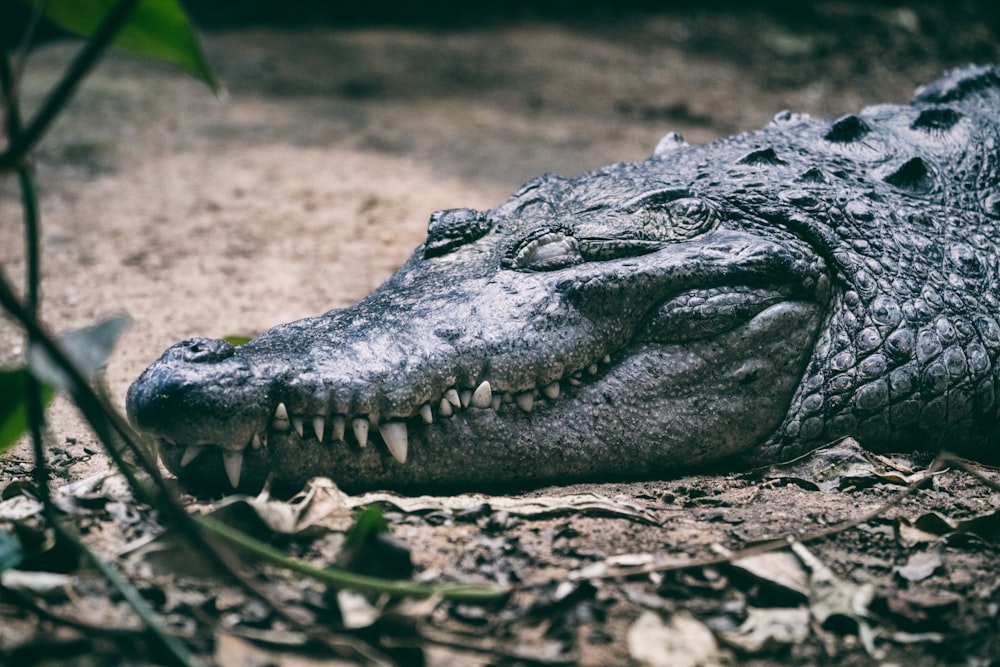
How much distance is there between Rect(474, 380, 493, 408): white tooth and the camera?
2.56m

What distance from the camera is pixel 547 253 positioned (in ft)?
9.36

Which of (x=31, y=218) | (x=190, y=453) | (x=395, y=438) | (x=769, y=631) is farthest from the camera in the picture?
(x=395, y=438)

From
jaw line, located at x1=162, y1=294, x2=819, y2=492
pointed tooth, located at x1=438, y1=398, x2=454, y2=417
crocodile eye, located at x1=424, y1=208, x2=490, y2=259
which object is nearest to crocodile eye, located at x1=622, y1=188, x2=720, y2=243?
jaw line, located at x1=162, y1=294, x2=819, y2=492

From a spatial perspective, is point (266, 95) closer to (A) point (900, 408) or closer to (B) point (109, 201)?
(B) point (109, 201)

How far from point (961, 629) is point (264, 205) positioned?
4945mm

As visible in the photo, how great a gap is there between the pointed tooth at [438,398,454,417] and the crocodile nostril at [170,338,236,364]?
23.7 inches

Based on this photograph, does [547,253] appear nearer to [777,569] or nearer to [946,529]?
[777,569]

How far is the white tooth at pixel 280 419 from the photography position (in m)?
2.35

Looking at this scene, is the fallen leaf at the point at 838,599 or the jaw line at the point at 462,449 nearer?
the fallen leaf at the point at 838,599

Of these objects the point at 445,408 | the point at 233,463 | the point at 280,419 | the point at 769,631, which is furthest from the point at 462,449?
the point at 769,631

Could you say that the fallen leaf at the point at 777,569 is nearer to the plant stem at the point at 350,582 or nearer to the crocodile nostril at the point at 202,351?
the plant stem at the point at 350,582

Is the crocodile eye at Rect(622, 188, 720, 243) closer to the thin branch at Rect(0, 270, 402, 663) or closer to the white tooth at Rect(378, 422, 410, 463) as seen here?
the white tooth at Rect(378, 422, 410, 463)

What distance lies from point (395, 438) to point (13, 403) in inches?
38.6

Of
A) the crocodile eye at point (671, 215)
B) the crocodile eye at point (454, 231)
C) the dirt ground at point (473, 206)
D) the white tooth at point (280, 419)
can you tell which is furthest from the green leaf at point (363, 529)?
the crocodile eye at point (671, 215)
